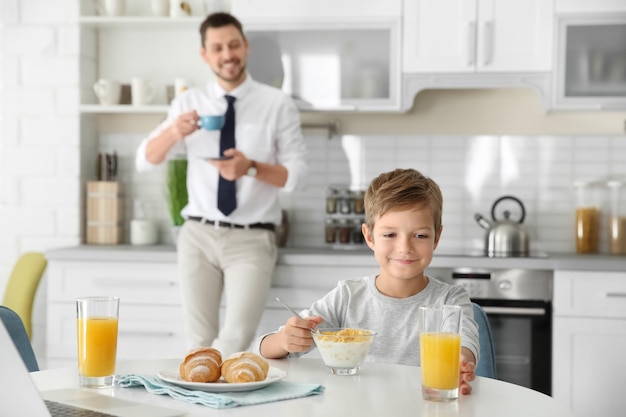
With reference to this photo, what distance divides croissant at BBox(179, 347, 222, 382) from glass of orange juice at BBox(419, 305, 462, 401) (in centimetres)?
34

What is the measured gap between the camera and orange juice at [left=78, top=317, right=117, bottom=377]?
151 cm

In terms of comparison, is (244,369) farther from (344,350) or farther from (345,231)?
(345,231)

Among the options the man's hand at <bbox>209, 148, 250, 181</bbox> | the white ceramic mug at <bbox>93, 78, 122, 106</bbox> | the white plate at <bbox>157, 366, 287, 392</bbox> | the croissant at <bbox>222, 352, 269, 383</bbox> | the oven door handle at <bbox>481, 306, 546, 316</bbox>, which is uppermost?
the white ceramic mug at <bbox>93, 78, 122, 106</bbox>

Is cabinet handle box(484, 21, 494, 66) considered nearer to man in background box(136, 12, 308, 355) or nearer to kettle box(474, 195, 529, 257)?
kettle box(474, 195, 529, 257)

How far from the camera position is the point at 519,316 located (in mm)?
3680

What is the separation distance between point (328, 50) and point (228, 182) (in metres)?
0.81

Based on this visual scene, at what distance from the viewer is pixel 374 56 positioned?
13.2 ft

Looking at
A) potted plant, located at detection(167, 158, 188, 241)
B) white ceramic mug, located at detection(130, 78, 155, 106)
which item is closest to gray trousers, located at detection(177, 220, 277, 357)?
potted plant, located at detection(167, 158, 188, 241)

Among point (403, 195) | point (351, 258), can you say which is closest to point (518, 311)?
A: point (351, 258)

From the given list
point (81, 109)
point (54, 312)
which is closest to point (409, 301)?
point (54, 312)

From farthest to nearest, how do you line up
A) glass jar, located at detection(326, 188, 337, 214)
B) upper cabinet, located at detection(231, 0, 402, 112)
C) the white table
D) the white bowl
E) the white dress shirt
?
glass jar, located at detection(326, 188, 337, 214), upper cabinet, located at detection(231, 0, 402, 112), the white dress shirt, the white bowl, the white table

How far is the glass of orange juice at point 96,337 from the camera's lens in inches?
59.6

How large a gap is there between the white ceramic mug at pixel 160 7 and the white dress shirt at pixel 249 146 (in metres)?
0.68

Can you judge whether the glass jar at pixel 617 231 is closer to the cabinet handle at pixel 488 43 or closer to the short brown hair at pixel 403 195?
the cabinet handle at pixel 488 43
